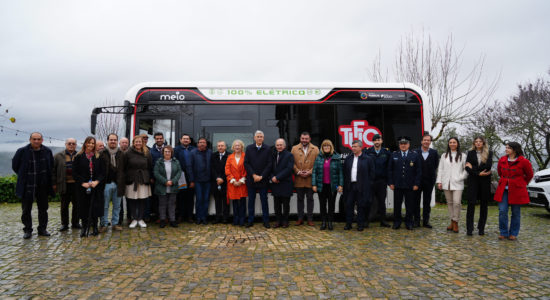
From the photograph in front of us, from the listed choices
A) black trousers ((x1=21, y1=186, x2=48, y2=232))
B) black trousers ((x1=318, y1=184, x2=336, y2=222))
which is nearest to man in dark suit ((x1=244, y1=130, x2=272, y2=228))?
black trousers ((x1=318, y1=184, x2=336, y2=222))

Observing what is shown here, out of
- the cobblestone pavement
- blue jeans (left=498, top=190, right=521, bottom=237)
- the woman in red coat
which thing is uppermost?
the woman in red coat

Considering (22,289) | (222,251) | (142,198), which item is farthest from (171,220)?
(22,289)

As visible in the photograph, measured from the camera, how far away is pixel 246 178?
701 cm

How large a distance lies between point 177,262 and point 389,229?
426 centimetres

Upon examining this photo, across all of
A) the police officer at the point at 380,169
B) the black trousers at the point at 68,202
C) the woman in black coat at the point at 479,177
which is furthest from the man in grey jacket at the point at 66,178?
the woman in black coat at the point at 479,177

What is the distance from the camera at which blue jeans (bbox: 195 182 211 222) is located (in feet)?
23.7

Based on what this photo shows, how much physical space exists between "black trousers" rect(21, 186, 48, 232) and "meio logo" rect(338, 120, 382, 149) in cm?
592

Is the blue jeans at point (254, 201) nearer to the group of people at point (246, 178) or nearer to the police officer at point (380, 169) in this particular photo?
the group of people at point (246, 178)

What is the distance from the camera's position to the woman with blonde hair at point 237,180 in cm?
697

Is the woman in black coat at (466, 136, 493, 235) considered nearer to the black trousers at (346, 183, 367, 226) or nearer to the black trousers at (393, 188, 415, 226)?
the black trousers at (393, 188, 415, 226)

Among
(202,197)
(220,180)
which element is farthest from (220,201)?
(220,180)

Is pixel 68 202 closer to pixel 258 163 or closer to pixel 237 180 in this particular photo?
pixel 237 180

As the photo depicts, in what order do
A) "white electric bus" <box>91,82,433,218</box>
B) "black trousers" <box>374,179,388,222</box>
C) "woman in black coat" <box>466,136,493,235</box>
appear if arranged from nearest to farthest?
"woman in black coat" <box>466,136,493,235</box>, "black trousers" <box>374,179,388,222</box>, "white electric bus" <box>91,82,433,218</box>

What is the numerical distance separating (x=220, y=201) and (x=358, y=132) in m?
3.36
